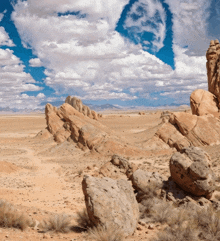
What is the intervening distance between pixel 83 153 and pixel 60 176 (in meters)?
7.72

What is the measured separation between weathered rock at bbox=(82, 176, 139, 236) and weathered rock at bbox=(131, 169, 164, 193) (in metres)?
2.26

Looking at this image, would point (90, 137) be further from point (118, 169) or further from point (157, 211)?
point (157, 211)

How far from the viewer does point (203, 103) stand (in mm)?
26938

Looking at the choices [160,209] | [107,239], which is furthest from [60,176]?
[107,239]

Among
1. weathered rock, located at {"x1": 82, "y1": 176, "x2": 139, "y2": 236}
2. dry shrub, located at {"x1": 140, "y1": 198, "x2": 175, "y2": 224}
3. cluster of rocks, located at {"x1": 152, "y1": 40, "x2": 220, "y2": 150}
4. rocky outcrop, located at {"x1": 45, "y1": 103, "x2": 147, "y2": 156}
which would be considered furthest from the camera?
rocky outcrop, located at {"x1": 45, "y1": 103, "x2": 147, "y2": 156}

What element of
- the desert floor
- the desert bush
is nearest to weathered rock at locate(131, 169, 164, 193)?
the desert floor

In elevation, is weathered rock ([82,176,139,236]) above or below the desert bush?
above

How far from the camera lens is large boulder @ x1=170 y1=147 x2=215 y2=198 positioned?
8.81m

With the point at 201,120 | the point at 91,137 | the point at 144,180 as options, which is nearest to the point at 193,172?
the point at 144,180

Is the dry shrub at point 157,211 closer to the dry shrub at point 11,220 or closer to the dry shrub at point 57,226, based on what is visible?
the dry shrub at point 57,226

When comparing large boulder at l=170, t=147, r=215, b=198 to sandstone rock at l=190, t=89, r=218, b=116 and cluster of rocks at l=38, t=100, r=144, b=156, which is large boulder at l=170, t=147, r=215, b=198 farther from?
sandstone rock at l=190, t=89, r=218, b=116

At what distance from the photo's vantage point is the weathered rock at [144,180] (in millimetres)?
9953

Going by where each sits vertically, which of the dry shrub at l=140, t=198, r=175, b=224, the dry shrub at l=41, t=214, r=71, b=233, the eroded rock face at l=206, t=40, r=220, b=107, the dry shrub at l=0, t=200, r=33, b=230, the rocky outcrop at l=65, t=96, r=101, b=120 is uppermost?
the eroded rock face at l=206, t=40, r=220, b=107

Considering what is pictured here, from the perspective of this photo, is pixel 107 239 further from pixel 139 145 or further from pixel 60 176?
pixel 139 145
